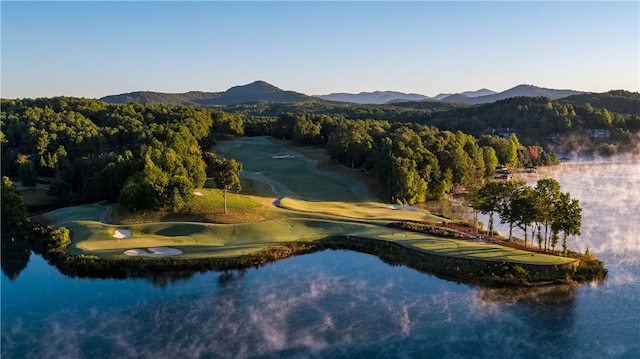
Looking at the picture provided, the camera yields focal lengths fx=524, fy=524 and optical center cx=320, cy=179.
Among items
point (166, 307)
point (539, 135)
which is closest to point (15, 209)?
point (166, 307)

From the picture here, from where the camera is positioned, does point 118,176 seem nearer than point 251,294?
No

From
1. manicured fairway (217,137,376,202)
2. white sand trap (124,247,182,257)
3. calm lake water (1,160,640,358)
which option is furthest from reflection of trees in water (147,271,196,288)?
manicured fairway (217,137,376,202)

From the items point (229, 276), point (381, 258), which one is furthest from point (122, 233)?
point (381, 258)

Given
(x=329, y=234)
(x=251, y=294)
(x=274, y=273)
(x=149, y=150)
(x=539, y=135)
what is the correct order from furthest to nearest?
(x=539, y=135) → (x=149, y=150) → (x=329, y=234) → (x=274, y=273) → (x=251, y=294)

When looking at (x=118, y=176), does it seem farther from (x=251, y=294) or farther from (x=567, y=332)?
(x=567, y=332)

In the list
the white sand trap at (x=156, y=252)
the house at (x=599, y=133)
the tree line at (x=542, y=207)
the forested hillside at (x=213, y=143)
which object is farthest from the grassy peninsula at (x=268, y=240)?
the house at (x=599, y=133)

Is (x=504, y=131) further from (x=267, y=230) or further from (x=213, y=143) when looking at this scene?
(x=267, y=230)
